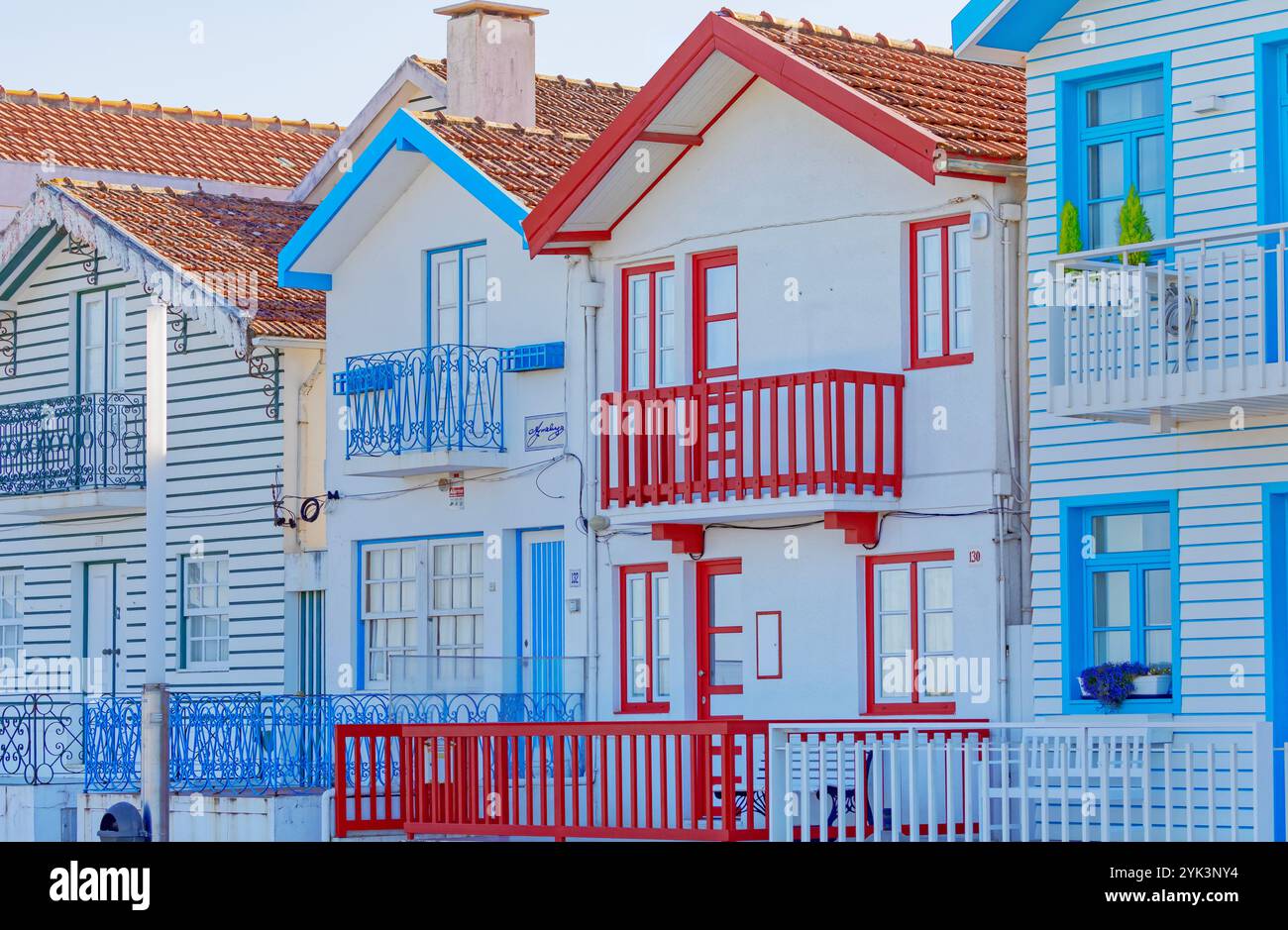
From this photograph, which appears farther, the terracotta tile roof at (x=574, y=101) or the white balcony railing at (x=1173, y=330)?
the terracotta tile roof at (x=574, y=101)

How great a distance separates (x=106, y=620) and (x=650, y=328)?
981cm

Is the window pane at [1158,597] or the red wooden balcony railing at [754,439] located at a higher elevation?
the red wooden balcony railing at [754,439]

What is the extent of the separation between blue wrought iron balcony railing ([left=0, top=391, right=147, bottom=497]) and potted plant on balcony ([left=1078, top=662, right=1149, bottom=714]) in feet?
45.1

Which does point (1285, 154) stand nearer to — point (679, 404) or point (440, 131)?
point (679, 404)

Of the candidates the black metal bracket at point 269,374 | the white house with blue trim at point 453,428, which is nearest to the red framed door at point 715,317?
the white house with blue trim at point 453,428

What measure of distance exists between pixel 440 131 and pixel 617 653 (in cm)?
591

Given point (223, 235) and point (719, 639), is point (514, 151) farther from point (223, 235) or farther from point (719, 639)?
point (719, 639)

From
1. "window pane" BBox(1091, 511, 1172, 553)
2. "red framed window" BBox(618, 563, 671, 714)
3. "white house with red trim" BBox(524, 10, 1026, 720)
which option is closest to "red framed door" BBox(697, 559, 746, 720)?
"white house with red trim" BBox(524, 10, 1026, 720)

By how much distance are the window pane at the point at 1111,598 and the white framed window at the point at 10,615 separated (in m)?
16.2

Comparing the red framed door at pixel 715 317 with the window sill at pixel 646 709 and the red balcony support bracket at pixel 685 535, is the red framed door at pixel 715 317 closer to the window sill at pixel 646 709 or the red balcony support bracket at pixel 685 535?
the red balcony support bracket at pixel 685 535

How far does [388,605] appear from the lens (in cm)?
2564

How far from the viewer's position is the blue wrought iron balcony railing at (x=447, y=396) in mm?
24172

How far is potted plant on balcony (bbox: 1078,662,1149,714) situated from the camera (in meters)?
18.1
